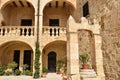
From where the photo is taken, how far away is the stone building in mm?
7031

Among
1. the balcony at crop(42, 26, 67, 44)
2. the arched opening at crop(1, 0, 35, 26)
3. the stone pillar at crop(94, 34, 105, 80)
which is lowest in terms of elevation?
the stone pillar at crop(94, 34, 105, 80)

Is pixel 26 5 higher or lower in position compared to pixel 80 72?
higher

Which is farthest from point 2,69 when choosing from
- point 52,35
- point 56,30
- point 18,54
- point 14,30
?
point 56,30

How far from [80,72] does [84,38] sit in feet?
14.6

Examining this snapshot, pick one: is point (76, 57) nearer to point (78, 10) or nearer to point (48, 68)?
point (78, 10)

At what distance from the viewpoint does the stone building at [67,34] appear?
7.03m

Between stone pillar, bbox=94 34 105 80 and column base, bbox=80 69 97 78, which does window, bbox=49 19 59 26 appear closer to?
stone pillar, bbox=94 34 105 80

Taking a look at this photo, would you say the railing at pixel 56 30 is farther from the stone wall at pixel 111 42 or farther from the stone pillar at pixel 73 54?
the stone pillar at pixel 73 54

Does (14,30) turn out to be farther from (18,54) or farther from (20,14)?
(20,14)

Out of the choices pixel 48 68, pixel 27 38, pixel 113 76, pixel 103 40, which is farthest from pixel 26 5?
pixel 113 76

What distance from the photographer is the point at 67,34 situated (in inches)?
289

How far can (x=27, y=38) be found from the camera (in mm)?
13375

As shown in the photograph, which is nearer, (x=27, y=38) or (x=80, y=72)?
(x=80, y=72)

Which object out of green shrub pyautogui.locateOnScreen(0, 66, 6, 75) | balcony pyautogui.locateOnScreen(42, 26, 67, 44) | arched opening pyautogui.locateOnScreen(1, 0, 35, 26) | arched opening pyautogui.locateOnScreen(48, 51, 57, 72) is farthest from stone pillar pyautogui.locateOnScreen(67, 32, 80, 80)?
arched opening pyautogui.locateOnScreen(1, 0, 35, 26)
